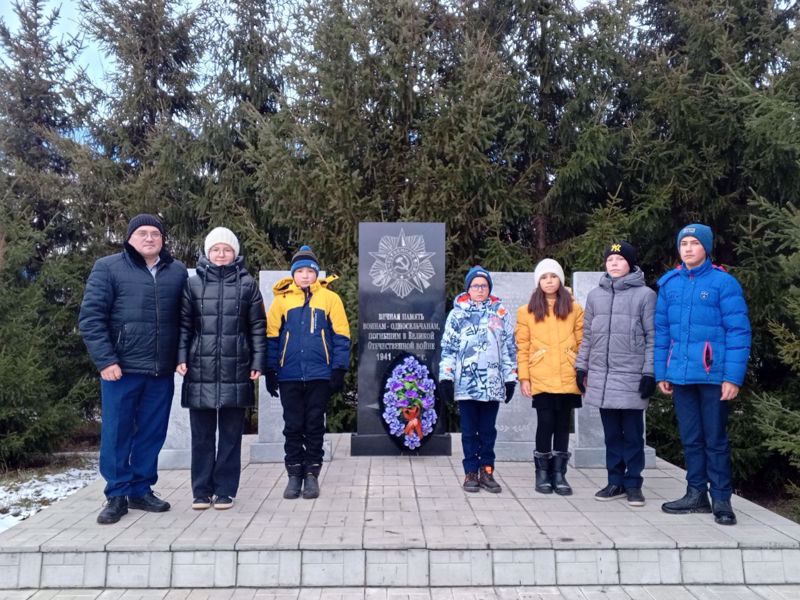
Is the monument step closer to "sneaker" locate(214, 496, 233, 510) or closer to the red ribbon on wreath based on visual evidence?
"sneaker" locate(214, 496, 233, 510)

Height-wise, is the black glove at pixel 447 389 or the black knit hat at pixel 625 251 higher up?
the black knit hat at pixel 625 251

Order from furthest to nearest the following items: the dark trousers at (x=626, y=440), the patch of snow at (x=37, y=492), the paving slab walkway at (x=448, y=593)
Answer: the patch of snow at (x=37, y=492)
the dark trousers at (x=626, y=440)
the paving slab walkway at (x=448, y=593)

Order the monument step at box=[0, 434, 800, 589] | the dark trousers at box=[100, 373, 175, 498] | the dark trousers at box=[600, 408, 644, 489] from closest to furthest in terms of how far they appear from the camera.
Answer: the monument step at box=[0, 434, 800, 589]
the dark trousers at box=[100, 373, 175, 498]
the dark trousers at box=[600, 408, 644, 489]

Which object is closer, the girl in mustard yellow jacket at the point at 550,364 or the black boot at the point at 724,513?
the black boot at the point at 724,513

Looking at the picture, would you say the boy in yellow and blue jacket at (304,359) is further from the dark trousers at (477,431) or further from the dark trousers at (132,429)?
the dark trousers at (477,431)

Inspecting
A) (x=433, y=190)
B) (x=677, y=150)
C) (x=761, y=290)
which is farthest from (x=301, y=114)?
(x=761, y=290)

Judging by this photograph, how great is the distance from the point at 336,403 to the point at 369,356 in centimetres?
225

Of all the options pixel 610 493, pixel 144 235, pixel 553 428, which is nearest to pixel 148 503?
pixel 144 235

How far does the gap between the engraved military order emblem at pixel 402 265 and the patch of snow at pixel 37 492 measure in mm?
3666

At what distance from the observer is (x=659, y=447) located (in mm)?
8273

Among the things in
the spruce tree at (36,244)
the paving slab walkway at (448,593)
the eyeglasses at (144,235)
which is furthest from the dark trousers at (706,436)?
the spruce tree at (36,244)

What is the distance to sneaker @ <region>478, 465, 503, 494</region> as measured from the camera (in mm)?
4867

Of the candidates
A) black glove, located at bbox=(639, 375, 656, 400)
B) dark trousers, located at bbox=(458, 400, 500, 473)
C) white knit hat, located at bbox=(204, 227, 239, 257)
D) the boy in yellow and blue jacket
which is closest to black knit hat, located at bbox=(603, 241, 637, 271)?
black glove, located at bbox=(639, 375, 656, 400)

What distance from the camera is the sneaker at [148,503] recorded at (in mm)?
4320
